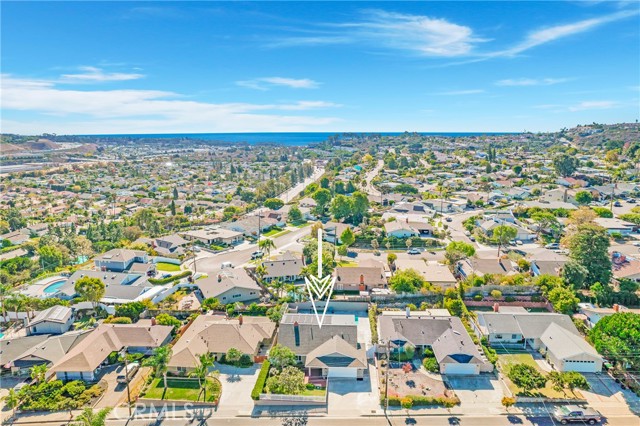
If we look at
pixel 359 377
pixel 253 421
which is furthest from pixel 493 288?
pixel 253 421

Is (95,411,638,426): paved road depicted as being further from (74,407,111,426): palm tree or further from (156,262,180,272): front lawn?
(156,262,180,272): front lawn

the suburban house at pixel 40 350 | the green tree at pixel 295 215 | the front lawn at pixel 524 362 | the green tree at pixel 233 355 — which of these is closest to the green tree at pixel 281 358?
the green tree at pixel 233 355

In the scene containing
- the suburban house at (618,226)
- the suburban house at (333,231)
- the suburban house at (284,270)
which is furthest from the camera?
the suburban house at (333,231)

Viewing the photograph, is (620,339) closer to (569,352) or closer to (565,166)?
(569,352)

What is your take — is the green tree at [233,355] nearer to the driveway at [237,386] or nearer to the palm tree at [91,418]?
the driveway at [237,386]

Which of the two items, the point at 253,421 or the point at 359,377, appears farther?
the point at 359,377

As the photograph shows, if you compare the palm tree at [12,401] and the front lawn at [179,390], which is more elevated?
the palm tree at [12,401]

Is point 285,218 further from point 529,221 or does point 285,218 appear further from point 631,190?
point 631,190
